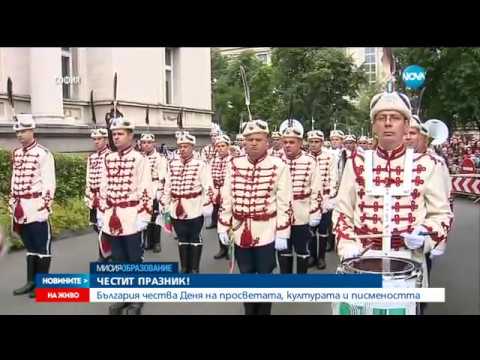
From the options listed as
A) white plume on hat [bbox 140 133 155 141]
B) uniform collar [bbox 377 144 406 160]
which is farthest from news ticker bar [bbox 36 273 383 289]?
white plume on hat [bbox 140 133 155 141]

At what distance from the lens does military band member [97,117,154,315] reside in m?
4.39

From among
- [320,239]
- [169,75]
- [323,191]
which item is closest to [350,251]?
[169,75]

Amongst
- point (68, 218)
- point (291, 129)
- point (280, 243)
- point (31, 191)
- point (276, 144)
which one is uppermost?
point (291, 129)

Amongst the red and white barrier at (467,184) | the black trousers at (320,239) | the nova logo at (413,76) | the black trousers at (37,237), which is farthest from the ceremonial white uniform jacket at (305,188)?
the red and white barrier at (467,184)

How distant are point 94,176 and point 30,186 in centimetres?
54

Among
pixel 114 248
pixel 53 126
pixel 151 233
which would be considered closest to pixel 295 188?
pixel 151 233

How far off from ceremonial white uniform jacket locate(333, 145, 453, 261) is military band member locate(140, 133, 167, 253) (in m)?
2.01

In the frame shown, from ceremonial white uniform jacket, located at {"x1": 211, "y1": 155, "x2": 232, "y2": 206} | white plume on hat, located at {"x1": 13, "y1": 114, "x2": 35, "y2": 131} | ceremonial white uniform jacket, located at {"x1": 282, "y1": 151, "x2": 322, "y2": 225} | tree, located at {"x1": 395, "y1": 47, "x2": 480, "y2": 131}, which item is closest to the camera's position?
tree, located at {"x1": 395, "y1": 47, "x2": 480, "y2": 131}

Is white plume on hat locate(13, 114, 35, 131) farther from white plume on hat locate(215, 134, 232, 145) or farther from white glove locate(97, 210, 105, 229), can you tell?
white plume on hat locate(215, 134, 232, 145)

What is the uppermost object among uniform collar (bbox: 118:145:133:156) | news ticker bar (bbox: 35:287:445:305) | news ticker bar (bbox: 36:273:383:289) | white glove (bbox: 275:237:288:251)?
uniform collar (bbox: 118:145:133:156)

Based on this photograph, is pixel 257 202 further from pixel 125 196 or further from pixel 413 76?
pixel 413 76

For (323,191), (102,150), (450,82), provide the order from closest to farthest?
(450,82), (102,150), (323,191)

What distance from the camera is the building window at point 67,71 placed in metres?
3.92

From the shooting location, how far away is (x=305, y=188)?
5.41 m
